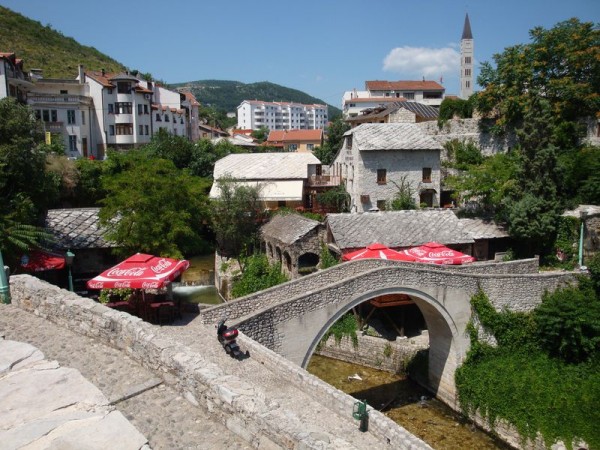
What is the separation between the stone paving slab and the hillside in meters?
60.6

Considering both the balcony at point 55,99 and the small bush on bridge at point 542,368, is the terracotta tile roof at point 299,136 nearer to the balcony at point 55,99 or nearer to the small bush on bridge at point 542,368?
the balcony at point 55,99

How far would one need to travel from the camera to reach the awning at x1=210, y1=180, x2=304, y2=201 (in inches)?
1357

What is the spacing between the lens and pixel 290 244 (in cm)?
Result: 2588

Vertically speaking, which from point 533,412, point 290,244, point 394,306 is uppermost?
point 290,244

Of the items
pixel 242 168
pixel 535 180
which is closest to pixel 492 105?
pixel 535 180

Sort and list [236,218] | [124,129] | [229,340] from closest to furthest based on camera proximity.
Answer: [229,340], [236,218], [124,129]

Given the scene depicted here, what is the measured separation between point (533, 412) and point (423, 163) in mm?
19558

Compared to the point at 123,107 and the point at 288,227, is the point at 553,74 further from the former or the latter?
the point at 123,107

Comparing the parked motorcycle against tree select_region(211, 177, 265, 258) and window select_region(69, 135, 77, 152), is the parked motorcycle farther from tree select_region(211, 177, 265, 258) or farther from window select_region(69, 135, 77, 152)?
window select_region(69, 135, 77, 152)

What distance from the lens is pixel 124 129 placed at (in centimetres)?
4766

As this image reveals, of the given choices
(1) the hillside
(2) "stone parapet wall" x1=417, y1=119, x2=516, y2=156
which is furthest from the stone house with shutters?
(1) the hillside

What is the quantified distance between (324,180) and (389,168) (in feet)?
19.2

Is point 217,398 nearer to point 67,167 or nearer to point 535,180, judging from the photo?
point 535,180

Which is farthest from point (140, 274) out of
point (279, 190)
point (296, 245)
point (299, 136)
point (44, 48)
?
point (44, 48)
